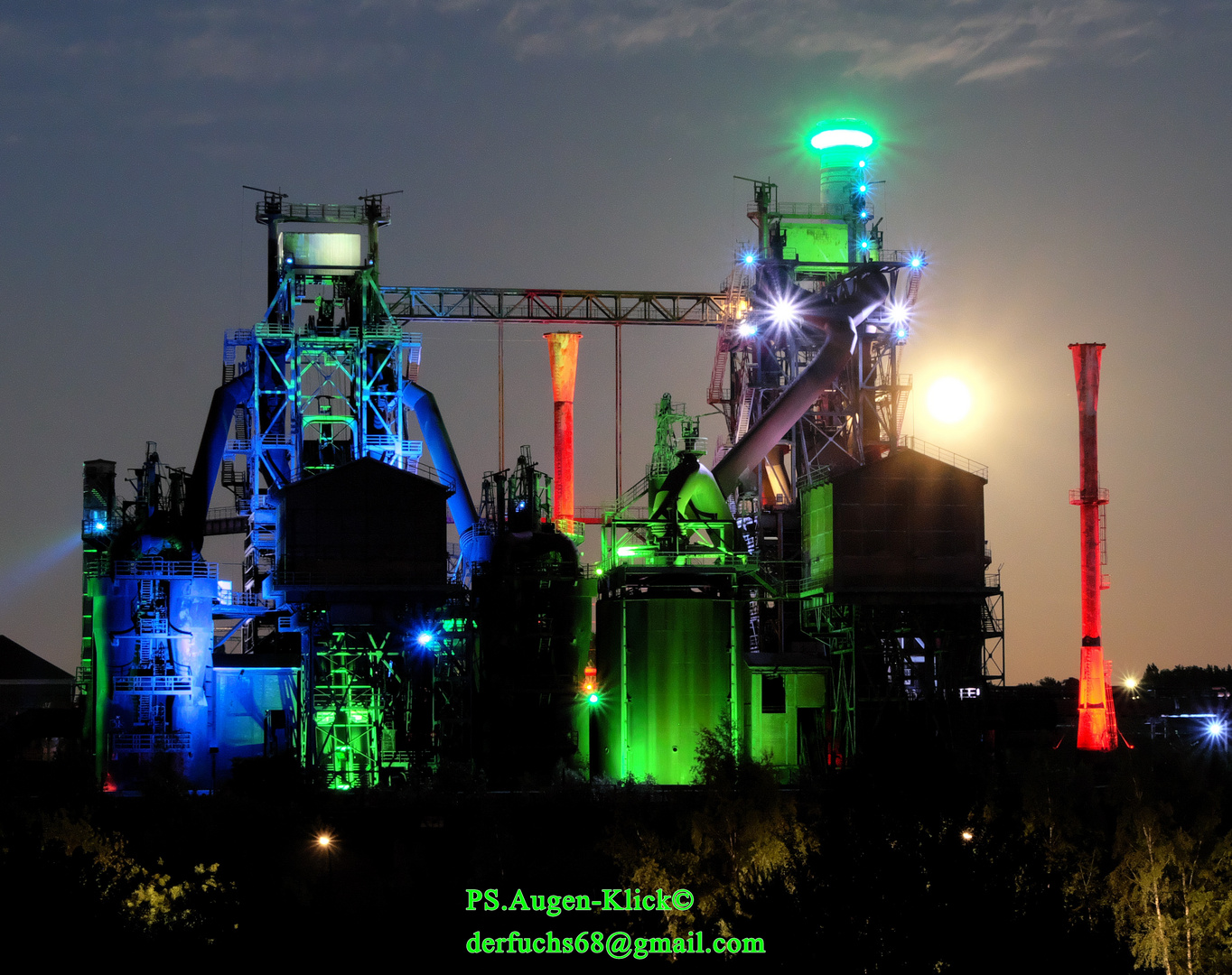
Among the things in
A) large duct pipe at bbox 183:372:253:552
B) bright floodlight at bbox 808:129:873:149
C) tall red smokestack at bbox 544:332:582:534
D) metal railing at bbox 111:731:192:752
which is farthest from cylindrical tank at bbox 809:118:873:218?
metal railing at bbox 111:731:192:752

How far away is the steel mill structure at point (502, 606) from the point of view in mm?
69312

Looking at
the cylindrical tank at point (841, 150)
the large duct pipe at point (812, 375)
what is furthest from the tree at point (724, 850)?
the cylindrical tank at point (841, 150)

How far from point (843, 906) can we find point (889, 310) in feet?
165

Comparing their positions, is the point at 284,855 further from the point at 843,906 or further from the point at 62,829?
the point at 843,906

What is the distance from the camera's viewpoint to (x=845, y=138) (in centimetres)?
9538

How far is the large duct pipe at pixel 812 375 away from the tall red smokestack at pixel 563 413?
822 centimetres

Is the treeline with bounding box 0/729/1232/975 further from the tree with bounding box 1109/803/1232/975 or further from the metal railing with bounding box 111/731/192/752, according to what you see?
the metal railing with bounding box 111/731/192/752

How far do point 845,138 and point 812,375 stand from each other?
805 inches

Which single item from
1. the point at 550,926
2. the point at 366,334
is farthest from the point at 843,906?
the point at 366,334

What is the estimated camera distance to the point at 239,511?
8519cm

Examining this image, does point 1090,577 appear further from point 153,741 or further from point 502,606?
point 153,741

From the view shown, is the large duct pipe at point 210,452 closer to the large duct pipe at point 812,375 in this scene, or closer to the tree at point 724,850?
the large duct pipe at point 812,375

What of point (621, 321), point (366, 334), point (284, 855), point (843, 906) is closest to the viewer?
point (843, 906)

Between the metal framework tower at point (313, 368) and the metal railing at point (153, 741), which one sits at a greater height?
the metal framework tower at point (313, 368)
